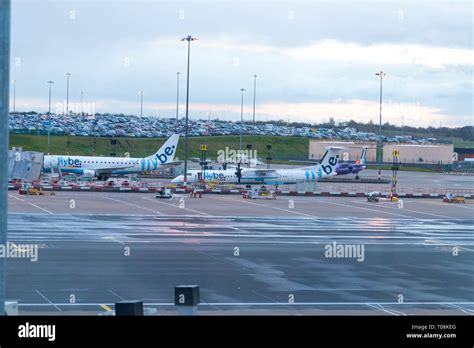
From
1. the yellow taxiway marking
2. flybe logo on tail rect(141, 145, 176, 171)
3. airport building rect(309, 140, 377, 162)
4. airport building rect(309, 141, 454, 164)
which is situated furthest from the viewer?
airport building rect(309, 141, 454, 164)

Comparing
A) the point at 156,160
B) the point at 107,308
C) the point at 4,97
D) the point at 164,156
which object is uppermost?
the point at 4,97

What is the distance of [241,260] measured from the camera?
2625 centimetres

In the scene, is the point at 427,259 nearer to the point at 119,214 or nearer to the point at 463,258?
the point at 463,258

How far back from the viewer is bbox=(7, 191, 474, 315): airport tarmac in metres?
19.1

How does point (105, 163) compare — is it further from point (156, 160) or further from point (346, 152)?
point (346, 152)

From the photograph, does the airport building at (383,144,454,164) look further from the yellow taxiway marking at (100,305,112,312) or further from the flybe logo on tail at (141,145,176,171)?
the yellow taxiway marking at (100,305,112,312)

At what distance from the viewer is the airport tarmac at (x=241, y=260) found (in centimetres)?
1906

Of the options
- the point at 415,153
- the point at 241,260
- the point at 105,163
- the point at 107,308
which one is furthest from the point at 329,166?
the point at 107,308

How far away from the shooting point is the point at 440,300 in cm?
1994

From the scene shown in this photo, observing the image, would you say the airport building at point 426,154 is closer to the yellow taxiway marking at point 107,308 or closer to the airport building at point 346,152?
the airport building at point 346,152

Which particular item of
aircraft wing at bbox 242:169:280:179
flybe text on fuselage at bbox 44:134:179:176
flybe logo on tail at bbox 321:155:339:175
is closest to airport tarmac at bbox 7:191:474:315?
aircraft wing at bbox 242:169:280:179

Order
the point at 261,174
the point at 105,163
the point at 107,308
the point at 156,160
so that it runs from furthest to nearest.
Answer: the point at 156,160 < the point at 105,163 < the point at 261,174 < the point at 107,308

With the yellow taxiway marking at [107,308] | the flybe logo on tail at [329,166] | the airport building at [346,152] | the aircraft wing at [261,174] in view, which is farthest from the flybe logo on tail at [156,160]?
the yellow taxiway marking at [107,308]
